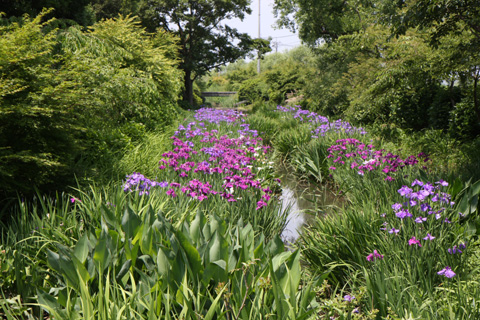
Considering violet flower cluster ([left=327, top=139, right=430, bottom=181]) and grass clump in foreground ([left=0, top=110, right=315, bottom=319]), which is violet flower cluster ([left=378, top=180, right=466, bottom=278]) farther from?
violet flower cluster ([left=327, top=139, right=430, bottom=181])

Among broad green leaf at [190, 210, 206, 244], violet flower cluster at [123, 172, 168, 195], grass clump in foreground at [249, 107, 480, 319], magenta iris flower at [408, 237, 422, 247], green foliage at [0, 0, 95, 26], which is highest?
green foliage at [0, 0, 95, 26]

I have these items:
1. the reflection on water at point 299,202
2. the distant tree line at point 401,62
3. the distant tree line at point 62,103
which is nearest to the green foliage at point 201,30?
the distant tree line at point 401,62

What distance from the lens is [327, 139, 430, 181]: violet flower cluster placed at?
4.49 m

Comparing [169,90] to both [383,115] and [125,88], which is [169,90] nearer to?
[125,88]

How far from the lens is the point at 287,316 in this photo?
1933 millimetres

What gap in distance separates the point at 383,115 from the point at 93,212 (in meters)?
9.42

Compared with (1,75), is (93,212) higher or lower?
lower

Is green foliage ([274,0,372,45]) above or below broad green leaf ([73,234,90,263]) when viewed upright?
above

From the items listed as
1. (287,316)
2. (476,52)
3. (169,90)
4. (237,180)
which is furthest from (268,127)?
(287,316)

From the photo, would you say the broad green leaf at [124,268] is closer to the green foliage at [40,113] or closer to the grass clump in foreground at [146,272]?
the grass clump in foreground at [146,272]

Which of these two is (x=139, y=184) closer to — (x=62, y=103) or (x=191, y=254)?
(x=62, y=103)

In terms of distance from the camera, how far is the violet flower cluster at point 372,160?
14.7 ft

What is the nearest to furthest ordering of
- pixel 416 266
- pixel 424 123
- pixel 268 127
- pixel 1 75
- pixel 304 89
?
pixel 416 266
pixel 1 75
pixel 424 123
pixel 268 127
pixel 304 89

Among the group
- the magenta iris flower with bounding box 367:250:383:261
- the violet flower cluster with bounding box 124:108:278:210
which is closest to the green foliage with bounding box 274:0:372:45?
the violet flower cluster with bounding box 124:108:278:210
